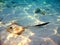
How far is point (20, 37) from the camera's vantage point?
4.07 meters

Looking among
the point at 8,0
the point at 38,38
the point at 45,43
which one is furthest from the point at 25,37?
the point at 8,0

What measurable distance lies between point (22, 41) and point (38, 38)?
0.60 meters

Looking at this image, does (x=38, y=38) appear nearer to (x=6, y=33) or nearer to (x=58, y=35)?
(x=58, y=35)

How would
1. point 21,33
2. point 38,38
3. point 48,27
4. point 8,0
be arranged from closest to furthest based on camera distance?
point 38,38
point 21,33
point 48,27
point 8,0

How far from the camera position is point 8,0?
33.7ft

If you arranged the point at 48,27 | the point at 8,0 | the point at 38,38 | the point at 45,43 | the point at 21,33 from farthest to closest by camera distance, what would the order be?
the point at 8,0, the point at 48,27, the point at 21,33, the point at 38,38, the point at 45,43

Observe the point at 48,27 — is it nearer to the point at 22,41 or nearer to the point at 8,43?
the point at 22,41

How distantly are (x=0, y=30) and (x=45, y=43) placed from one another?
1.95m

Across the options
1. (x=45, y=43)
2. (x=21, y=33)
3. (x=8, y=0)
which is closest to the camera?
(x=45, y=43)

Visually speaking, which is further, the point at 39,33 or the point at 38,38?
the point at 39,33

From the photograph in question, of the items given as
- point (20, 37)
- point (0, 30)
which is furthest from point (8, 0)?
point (20, 37)

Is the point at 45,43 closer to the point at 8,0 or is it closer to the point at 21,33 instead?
the point at 21,33

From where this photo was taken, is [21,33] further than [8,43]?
Yes

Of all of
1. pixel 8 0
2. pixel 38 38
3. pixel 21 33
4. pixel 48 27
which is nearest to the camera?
pixel 38 38
